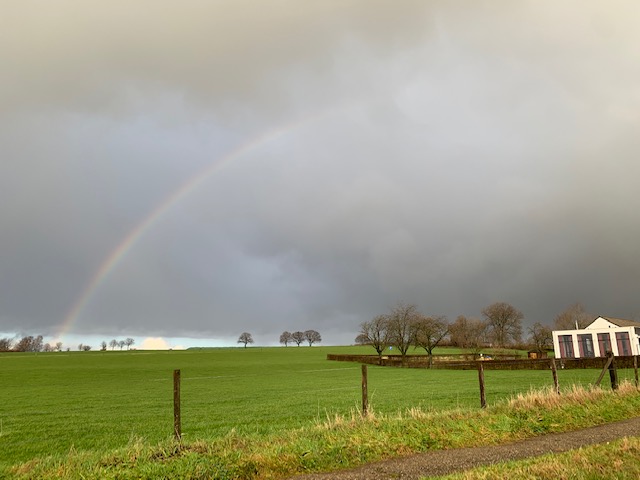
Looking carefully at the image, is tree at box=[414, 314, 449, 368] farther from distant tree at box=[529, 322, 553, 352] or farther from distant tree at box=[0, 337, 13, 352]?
distant tree at box=[0, 337, 13, 352]

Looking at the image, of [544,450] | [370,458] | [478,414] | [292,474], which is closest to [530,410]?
[478,414]

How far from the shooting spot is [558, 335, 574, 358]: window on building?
71062mm

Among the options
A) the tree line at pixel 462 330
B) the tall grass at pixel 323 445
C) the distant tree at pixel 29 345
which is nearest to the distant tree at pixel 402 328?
the tree line at pixel 462 330

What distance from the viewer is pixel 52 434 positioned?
58.4ft

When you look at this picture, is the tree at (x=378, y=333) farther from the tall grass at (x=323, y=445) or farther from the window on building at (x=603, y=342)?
the tall grass at (x=323, y=445)

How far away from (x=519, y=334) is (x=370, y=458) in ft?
468

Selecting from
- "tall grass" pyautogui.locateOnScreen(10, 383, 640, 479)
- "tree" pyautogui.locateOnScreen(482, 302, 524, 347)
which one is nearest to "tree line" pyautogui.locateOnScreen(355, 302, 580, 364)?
"tree" pyautogui.locateOnScreen(482, 302, 524, 347)

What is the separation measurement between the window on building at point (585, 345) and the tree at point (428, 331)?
3466 cm

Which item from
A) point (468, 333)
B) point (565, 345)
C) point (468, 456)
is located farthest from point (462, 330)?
point (468, 456)

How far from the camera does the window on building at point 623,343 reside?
65375 mm

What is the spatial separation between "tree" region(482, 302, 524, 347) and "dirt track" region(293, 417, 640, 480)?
Answer: 136 metres

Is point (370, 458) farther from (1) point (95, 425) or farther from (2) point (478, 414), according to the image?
(1) point (95, 425)

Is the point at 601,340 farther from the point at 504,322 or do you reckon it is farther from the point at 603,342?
the point at 504,322

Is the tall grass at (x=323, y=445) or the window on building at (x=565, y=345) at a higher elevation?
the tall grass at (x=323, y=445)
